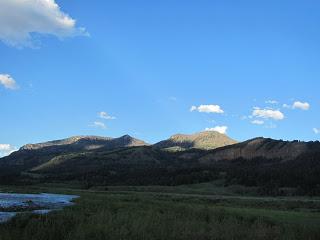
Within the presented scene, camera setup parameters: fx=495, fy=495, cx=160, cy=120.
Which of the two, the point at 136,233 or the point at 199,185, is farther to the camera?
the point at 199,185

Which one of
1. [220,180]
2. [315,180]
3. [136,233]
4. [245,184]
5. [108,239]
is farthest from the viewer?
[220,180]

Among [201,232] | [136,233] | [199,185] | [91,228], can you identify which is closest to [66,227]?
[91,228]

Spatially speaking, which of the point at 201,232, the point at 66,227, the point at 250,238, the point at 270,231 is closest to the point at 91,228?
the point at 66,227

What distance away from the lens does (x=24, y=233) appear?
16156 millimetres

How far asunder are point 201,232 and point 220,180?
17570cm

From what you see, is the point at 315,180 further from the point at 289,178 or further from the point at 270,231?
the point at 270,231

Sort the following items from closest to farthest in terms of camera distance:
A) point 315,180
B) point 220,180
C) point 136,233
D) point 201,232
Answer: point 136,233
point 201,232
point 315,180
point 220,180

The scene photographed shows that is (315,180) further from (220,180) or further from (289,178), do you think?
(220,180)

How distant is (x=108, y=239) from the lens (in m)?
15.6

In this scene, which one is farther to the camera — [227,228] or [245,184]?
[245,184]

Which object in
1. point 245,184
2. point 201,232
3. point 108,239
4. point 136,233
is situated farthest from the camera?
point 245,184

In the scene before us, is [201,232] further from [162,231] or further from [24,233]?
[24,233]

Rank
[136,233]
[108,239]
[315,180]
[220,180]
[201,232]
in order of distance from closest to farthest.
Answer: [108,239], [136,233], [201,232], [315,180], [220,180]

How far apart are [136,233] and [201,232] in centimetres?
267
